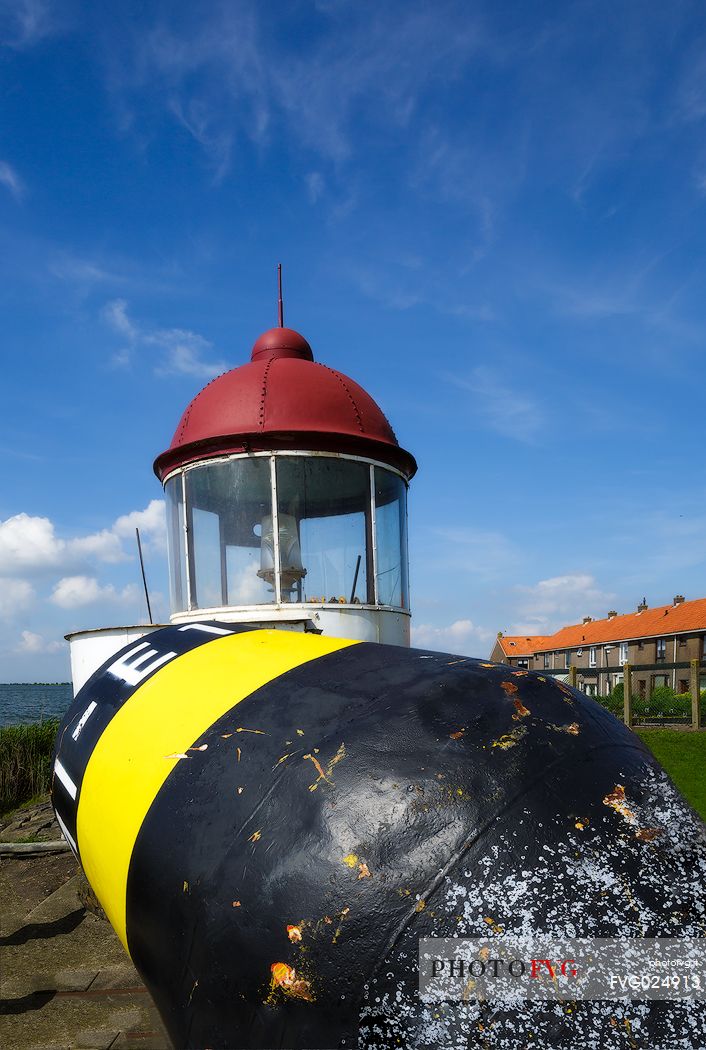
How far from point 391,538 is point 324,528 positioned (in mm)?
816

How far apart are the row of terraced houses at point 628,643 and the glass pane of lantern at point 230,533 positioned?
1209 inches

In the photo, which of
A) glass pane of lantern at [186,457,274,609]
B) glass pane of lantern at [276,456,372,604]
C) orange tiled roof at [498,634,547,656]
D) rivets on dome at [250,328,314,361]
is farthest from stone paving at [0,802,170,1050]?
orange tiled roof at [498,634,547,656]

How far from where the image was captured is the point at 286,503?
7.01 m

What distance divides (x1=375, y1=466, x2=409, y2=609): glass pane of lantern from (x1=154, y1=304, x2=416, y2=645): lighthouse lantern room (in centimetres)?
2

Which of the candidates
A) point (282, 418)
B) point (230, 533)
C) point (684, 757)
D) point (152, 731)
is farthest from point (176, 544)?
point (684, 757)

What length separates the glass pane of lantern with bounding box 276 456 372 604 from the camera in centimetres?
699

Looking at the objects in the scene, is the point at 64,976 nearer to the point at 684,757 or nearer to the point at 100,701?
the point at 100,701

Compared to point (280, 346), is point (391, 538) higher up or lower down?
lower down

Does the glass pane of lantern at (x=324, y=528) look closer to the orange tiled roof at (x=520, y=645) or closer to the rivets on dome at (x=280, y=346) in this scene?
the rivets on dome at (x=280, y=346)

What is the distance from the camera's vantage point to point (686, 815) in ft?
6.25

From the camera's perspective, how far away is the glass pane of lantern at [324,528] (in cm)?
699

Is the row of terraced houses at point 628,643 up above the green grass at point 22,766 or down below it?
below

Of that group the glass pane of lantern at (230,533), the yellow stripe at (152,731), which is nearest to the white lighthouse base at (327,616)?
the glass pane of lantern at (230,533)

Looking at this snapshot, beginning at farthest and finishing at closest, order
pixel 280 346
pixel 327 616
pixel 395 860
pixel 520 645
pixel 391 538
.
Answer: pixel 520 645 < pixel 280 346 < pixel 391 538 < pixel 327 616 < pixel 395 860
